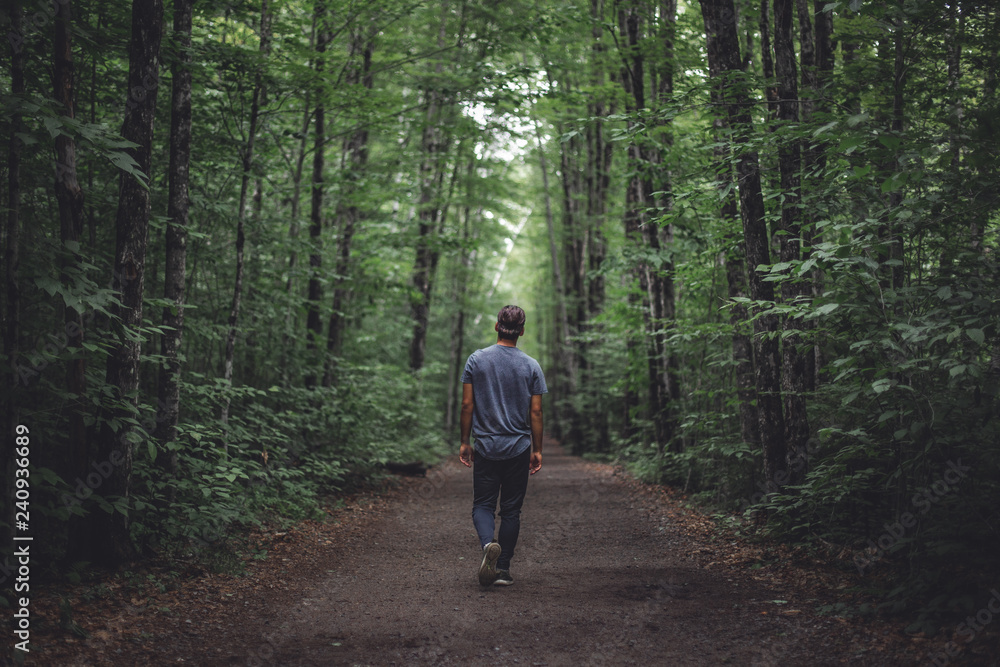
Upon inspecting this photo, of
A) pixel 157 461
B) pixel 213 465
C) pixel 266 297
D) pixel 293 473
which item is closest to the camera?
pixel 157 461

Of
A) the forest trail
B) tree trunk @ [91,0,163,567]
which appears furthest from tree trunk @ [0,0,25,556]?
the forest trail

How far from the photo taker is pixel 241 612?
4926 mm

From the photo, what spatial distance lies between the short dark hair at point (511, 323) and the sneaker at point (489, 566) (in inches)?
73.4

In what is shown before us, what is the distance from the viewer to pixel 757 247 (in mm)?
7059

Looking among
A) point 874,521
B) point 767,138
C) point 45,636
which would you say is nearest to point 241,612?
point 45,636

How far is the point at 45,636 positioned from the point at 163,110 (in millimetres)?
6047

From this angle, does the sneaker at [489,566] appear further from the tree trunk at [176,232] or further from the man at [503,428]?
the tree trunk at [176,232]

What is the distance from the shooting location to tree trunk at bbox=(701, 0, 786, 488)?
22.8ft

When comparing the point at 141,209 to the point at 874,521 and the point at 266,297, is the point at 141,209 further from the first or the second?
the point at 874,521

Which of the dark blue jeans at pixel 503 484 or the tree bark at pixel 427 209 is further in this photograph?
the tree bark at pixel 427 209

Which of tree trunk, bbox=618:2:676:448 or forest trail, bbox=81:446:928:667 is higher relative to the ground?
tree trunk, bbox=618:2:676:448

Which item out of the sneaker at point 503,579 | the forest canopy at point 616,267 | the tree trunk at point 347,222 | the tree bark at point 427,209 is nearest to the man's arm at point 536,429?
the sneaker at point 503,579

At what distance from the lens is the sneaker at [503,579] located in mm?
5488

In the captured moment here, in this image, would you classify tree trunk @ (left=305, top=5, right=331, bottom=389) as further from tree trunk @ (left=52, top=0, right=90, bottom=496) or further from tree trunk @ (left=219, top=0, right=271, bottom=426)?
tree trunk @ (left=52, top=0, right=90, bottom=496)
